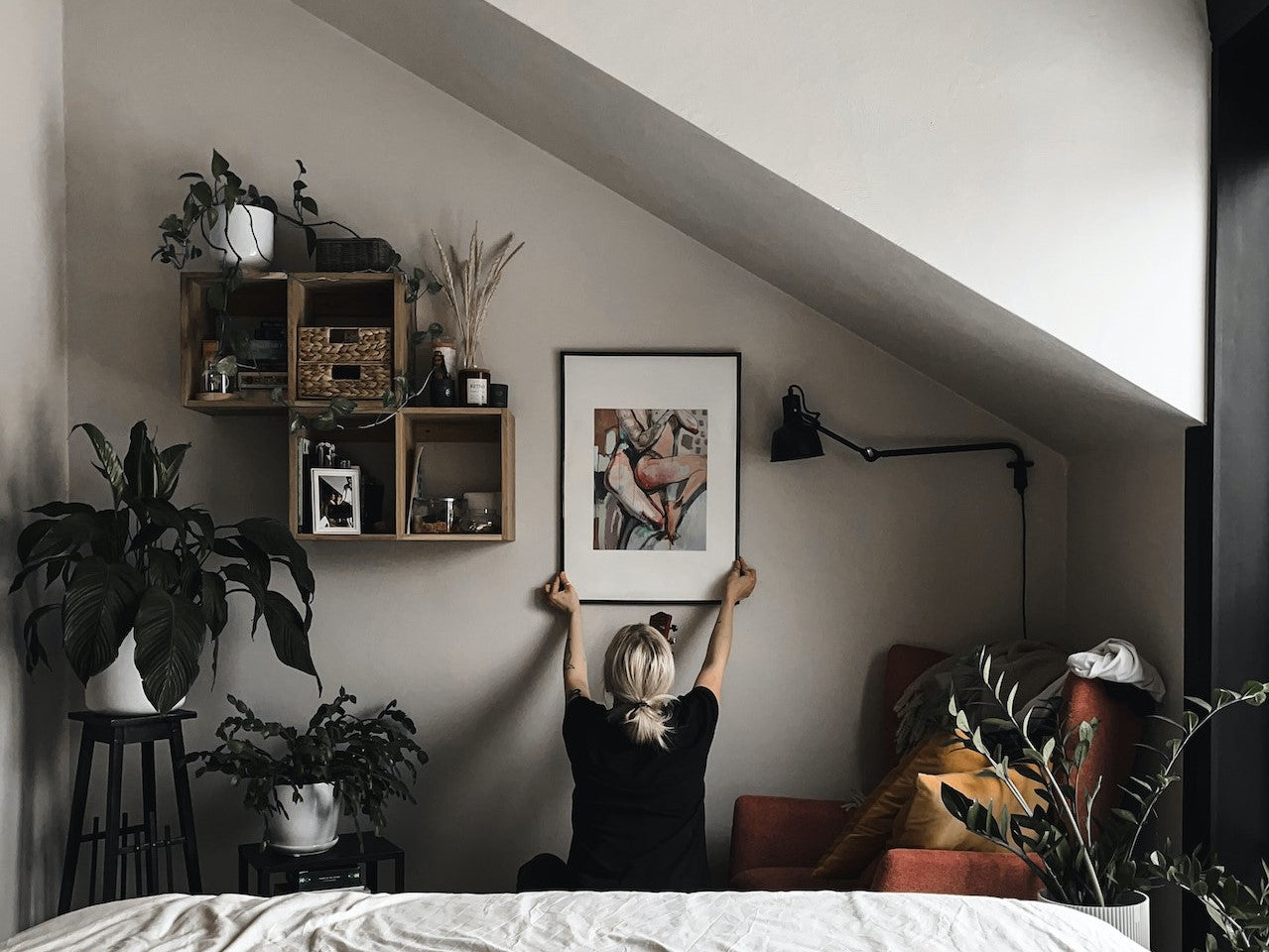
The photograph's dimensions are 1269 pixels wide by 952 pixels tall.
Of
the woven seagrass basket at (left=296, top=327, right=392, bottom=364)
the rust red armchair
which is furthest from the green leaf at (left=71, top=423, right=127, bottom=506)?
the rust red armchair

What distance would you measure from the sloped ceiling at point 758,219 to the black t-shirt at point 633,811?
120 centimetres

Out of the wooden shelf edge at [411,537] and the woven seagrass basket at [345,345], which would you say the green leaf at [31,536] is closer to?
the wooden shelf edge at [411,537]

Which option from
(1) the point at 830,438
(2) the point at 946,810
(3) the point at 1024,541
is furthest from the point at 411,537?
(3) the point at 1024,541

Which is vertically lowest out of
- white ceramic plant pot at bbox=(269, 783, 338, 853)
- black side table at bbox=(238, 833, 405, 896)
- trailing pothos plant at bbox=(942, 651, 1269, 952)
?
black side table at bbox=(238, 833, 405, 896)

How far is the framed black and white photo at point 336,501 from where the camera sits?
3.01m

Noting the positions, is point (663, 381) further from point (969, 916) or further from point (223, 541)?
point (969, 916)

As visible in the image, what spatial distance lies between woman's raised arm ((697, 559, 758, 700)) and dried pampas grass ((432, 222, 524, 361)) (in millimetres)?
1010

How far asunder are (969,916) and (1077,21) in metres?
1.74

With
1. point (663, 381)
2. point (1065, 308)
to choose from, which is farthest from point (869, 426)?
point (1065, 308)

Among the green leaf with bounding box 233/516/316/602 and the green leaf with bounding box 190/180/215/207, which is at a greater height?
the green leaf with bounding box 190/180/215/207

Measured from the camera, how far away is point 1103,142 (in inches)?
87.0

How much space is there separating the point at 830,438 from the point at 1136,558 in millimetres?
951

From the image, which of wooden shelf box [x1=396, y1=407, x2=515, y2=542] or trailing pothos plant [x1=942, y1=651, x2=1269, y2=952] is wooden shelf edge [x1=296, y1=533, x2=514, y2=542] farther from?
trailing pothos plant [x1=942, y1=651, x2=1269, y2=952]

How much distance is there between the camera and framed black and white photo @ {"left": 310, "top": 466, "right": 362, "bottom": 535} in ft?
9.88
